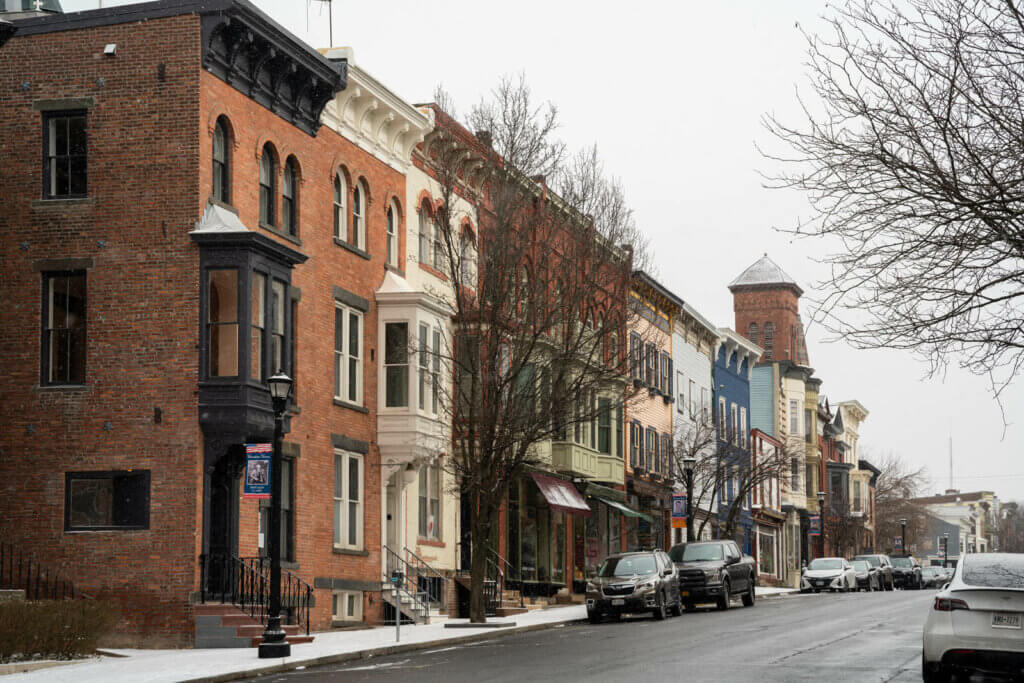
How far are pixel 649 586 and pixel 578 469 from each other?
38.7 ft

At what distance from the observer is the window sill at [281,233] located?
2835 cm

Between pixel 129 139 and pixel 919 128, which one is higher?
pixel 129 139

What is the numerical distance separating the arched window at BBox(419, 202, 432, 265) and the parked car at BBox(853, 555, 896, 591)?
3196 centimetres

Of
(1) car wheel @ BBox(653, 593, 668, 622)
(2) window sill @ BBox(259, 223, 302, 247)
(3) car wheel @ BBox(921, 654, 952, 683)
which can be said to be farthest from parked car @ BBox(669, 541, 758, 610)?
(3) car wheel @ BBox(921, 654, 952, 683)

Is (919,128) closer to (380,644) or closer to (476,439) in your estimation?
(380,644)

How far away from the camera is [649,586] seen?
33469 mm

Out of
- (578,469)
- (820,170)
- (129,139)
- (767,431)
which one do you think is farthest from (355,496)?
(767,431)

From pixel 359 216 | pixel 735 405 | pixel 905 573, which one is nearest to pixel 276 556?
pixel 359 216

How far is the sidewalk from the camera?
18.8m

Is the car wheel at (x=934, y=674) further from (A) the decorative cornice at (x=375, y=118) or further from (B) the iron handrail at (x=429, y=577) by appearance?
(A) the decorative cornice at (x=375, y=118)

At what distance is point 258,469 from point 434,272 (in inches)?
553

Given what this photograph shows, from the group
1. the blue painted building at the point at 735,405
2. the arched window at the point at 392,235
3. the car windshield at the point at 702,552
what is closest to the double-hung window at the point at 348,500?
the arched window at the point at 392,235

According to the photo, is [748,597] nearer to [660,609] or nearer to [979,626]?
[660,609]

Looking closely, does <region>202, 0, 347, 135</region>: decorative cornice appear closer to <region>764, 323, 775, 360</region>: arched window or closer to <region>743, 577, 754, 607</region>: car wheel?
<region>743, 577, 754, 607</region>: car wheel
